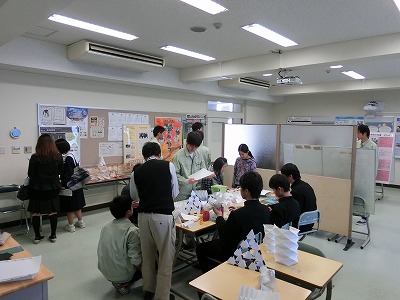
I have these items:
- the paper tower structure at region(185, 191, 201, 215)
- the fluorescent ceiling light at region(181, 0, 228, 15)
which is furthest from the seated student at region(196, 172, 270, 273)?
the fluorescent ceiling light at region(181, 0, 228, 15)

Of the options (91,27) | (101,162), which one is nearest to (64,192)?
(101,162)

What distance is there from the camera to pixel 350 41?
157 inches

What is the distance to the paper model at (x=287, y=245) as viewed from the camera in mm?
1840

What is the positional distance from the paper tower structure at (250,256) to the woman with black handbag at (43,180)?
9.67 feet

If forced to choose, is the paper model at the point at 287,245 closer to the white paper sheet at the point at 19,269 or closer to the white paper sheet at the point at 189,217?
the white paper sheet at the point at 189,217

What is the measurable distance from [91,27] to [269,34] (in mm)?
2295

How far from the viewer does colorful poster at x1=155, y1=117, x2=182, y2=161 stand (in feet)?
20.7

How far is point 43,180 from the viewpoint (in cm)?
375

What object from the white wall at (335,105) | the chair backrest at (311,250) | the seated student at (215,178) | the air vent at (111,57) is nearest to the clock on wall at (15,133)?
the air vent at (111,57)

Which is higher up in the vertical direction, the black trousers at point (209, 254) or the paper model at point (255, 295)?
the paper model at point (255, 295)

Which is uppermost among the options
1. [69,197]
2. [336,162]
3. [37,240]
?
[336,162]

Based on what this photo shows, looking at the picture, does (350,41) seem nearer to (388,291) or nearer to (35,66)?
(388,291)

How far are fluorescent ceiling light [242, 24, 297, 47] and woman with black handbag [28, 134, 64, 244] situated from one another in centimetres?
295

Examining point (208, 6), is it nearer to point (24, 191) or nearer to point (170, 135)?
point (24, 191)
